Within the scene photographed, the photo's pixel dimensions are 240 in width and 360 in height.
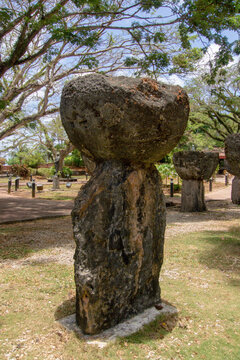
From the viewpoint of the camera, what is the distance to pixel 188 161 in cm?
973

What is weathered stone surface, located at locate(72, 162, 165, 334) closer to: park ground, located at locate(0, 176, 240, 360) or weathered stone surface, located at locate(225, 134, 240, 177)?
park ground, located at locate(0, 176, 240, 360)

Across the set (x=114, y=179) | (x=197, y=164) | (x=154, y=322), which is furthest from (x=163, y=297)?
(x=197, y=164)

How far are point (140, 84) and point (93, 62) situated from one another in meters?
7.80

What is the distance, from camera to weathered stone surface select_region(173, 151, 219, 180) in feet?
31.7

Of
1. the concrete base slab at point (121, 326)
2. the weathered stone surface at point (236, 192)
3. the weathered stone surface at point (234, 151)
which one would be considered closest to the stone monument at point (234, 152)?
the weathered stone surface at point (234, 151)

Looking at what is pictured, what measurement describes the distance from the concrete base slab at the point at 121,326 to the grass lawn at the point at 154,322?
0.20ft

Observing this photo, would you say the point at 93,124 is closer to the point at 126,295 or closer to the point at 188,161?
the point at 126,295

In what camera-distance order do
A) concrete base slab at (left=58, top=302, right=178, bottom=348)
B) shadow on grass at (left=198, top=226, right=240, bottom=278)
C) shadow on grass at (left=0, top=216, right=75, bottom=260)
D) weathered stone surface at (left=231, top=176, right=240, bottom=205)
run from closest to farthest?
concrete base slab at (left=58, top=302, right=178, bottom=348) → shadow on grass at (left=198, top=226, right=240, bottom=278) → shadow on grass at (left=0, top=216, right=75, bottom=260) → weathered stone surface at (left=231, top=176, right=240, bottom=205)

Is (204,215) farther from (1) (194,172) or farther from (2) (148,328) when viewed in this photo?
(2) (148,328)

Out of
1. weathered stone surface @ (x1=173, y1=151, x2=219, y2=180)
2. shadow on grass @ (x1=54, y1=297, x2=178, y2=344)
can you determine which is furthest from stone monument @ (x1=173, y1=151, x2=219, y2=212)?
shadow on grass @ (x1=54, y1=297, x2=178, y2=344)

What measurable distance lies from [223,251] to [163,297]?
2.29 m

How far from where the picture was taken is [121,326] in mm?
2801

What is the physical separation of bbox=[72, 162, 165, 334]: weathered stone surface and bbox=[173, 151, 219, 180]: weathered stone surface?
6.90 meters

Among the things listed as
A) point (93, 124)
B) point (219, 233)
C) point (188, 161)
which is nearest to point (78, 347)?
point (93, 124)
